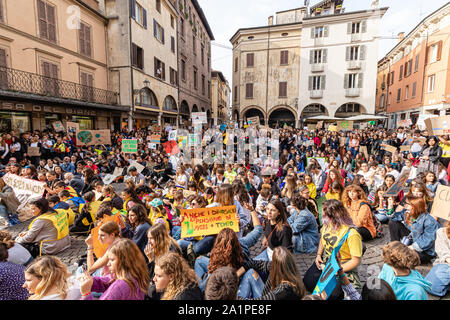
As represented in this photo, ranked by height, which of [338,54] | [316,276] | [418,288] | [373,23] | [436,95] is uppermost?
[373,23]

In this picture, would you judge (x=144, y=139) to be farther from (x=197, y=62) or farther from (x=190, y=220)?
(x=197, y=62)

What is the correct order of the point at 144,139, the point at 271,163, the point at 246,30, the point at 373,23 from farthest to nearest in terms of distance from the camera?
the point at 246,30, the point at 373,23, the point at 144,139, the point at 271,163

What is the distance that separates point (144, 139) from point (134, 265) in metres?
15.2

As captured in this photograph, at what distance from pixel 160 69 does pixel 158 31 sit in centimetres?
349

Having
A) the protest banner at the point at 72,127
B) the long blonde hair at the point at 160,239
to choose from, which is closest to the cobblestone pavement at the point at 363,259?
the long blonde hair at the point at 160,239

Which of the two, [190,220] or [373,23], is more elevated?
[373,23]

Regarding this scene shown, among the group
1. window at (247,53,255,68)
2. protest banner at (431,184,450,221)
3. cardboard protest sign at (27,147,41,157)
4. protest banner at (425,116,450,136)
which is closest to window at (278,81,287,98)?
window at (247,53,255,68)

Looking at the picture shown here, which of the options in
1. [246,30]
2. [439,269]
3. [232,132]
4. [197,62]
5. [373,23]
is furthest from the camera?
[197,62]

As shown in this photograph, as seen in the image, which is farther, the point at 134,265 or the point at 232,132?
the point at 232,132

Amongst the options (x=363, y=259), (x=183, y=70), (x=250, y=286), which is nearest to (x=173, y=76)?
(x=183, y=70)

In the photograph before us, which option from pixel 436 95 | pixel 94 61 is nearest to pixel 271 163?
pixel 94 61

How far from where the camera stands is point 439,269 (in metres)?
3.34

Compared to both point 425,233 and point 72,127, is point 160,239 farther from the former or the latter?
point 72,127

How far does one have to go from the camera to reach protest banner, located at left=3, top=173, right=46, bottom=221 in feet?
20.4
